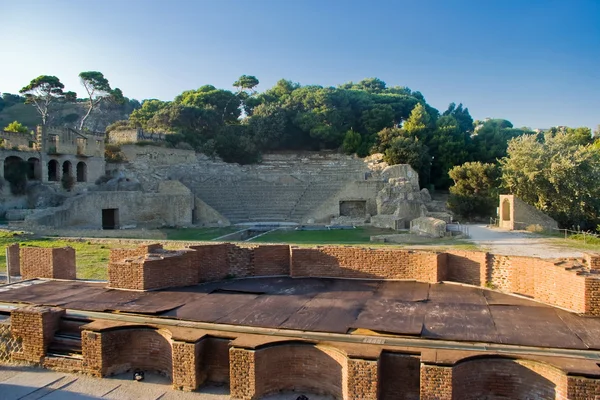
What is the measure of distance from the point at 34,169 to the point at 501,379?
33931mm

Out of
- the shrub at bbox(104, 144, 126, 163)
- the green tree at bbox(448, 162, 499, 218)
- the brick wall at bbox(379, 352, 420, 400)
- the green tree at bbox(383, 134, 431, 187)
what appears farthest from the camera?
the green tree at bbox(383, 134, 431, 187)

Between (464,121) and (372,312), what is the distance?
221ft

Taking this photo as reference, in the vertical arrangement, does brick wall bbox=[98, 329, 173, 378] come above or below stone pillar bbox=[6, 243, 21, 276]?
below

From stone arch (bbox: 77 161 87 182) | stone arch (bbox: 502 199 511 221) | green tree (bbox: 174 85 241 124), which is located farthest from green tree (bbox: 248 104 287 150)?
stone arch (bbox: 502 199 511 221)

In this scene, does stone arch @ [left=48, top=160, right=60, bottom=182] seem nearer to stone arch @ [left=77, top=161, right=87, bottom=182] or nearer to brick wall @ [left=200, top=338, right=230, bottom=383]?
stone arch @ [left=77, top=161, right=87, bottom=182]

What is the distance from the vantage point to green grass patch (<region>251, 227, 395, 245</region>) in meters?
20.6

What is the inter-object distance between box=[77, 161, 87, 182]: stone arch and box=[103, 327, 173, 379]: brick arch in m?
30.5

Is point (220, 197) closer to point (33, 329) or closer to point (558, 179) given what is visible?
point (558, 179)

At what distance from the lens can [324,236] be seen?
2264cm

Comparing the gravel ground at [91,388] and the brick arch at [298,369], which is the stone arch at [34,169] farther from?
the brick arch at [298,369]

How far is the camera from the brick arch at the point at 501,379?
17.9ft

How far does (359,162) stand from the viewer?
42.6m

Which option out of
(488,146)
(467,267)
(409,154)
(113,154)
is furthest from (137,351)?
(488,146)

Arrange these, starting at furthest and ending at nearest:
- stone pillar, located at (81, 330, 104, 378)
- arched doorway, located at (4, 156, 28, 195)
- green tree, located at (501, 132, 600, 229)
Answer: arched doorway, located at (4, 156, 28, 195)
green tree, located at (501, 132, 600, 229)
stone pillar, located at (81, 330, 104, 378)
